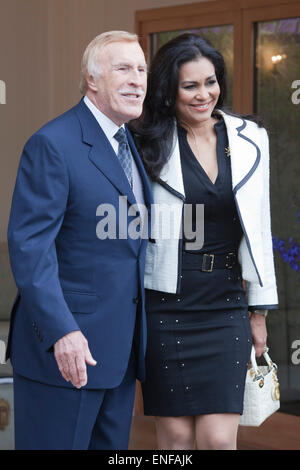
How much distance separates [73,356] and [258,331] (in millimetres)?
937

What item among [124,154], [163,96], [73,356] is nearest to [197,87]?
[163,96]

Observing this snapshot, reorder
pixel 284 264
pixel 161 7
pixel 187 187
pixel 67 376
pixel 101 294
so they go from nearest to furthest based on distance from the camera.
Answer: pixel 67 376 < pixel 101 294 < pixel 187 187 < pixel 284 264 < pixel 161 7

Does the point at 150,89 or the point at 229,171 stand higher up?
the point at 150,89

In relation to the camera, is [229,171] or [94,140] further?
[229,171]

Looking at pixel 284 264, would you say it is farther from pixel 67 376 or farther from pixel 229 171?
pixel 67 376

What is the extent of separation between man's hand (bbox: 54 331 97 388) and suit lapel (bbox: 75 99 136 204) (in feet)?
1.46

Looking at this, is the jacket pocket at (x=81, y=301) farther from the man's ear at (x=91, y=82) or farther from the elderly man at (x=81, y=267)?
the man's ear at (x=91, y=82)

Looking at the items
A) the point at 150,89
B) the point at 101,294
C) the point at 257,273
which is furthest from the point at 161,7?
the point at 101,294

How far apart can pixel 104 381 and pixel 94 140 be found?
68 centimetres

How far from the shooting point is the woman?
278cm

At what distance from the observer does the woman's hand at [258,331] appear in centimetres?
299

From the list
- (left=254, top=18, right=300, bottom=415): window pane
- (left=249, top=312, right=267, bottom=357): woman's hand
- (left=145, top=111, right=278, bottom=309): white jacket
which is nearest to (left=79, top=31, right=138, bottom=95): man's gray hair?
(left=145, top=111, right=278, bottom=309): white jacket

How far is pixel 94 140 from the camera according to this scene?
2457 mm

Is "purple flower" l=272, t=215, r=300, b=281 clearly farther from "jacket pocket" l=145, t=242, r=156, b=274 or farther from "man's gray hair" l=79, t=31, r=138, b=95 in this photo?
"man's gray hair" l=79, t=31, r=138, b=95
